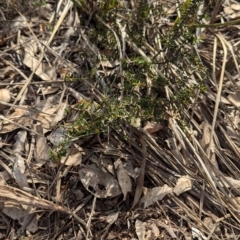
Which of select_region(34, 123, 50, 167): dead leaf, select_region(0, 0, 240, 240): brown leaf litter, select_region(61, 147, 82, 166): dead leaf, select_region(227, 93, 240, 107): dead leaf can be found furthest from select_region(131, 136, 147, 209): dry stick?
select_region(227, 93, 240, 107): dead leaf

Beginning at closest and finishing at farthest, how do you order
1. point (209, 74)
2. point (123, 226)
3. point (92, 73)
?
point (123, 226) < point (92, 73) < point (209, 74)

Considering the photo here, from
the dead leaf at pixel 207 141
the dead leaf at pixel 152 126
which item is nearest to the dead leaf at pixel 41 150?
the dead leaf at pixel 152 126

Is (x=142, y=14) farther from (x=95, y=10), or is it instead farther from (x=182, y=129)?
(x=182, y=129)

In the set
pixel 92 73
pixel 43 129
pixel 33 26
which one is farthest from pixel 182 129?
pixel 33 26

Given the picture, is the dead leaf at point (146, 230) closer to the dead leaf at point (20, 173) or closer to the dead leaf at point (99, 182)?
the dead leaf at point (99, 182)

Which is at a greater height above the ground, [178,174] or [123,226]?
[178,174]

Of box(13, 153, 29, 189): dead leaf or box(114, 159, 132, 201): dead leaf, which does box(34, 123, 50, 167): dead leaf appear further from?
box(114, 159, 132, 201): dead leaf

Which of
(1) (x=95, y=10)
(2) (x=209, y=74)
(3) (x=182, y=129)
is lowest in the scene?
(3) (x=182, y=129)
